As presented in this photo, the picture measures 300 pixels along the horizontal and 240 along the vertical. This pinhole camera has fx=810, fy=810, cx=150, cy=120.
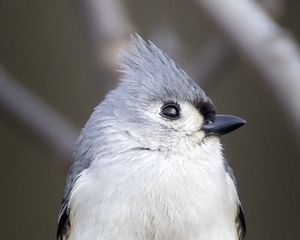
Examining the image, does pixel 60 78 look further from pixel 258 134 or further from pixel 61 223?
pixel 61 223

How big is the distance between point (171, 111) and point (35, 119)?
1.06ft

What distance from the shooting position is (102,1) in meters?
1.66

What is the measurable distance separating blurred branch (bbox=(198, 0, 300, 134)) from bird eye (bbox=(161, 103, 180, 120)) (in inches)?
20.6

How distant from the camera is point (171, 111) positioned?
5.26 feet

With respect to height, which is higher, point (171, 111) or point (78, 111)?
point (171, 111)

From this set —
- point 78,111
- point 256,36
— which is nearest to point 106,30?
point 256,36

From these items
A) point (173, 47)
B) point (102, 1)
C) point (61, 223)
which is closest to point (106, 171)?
point (61, 223)

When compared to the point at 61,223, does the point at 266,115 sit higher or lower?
higher

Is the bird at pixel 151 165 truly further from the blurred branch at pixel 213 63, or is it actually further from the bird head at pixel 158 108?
the blurred branch at pixel 213 63

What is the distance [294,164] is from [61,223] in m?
1.26

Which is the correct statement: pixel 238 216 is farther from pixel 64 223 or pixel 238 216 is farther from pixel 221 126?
pixel 64 223

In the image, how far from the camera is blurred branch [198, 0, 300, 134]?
0.99m

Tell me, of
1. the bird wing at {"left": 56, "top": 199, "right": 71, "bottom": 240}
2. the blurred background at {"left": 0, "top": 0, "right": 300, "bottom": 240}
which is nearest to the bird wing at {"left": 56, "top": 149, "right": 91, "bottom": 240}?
the bird wing at {"left": 56, "top": 199, "right": 71, "bottom": 240}

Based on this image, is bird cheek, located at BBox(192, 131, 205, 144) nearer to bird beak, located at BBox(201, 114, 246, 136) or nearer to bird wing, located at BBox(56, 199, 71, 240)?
bird beak, located at BBox(201, 114, 246, 136)
